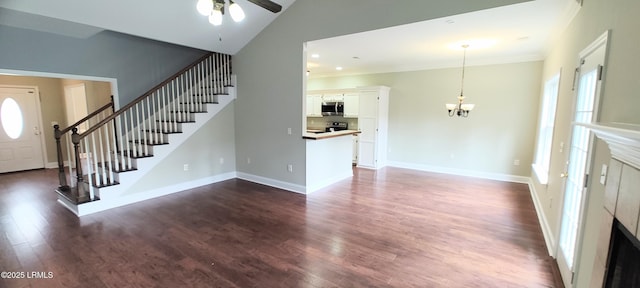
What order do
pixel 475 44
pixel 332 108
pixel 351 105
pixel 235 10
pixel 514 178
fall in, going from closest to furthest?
pixel 235 10 → pixel 475 44 → pixel 514 178 → pixel 351 105 → pixel 332 108

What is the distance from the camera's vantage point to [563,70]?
317 centimetres

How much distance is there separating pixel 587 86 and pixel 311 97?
652cm

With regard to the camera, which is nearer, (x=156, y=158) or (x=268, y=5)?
(x=268, y=5)

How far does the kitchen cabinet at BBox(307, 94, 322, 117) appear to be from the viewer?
26.5 ft

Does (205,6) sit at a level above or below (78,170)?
above

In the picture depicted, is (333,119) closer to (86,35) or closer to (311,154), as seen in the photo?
(311,154)

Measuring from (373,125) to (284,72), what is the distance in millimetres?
2915

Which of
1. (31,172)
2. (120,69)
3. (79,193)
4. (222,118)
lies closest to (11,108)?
(31,172)

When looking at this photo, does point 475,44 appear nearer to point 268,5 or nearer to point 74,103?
point 268,5

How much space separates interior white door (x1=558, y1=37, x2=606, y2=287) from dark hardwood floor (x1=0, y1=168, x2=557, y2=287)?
0.99 ft

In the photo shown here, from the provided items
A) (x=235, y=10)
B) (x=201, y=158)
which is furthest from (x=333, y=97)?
(x=235, y=10)

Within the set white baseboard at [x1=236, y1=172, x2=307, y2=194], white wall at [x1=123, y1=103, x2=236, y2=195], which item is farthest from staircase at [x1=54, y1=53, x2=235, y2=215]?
white baseboard at [x1=236, y1=172, x2=307, y2=194]

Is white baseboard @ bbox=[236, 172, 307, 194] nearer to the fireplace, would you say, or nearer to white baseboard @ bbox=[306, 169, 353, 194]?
white baseboard @ bbox=[306, 169, 353, 194]

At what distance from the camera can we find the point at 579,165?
2.28 m
